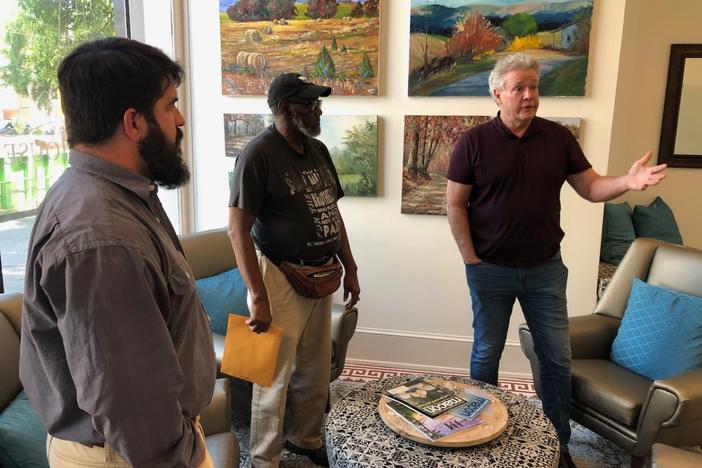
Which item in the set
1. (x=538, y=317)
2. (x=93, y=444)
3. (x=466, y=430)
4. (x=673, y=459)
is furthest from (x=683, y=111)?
(x=93, y=444)

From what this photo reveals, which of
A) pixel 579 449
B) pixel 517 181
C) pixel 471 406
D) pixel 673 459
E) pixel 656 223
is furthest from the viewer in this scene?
pixel 656 223

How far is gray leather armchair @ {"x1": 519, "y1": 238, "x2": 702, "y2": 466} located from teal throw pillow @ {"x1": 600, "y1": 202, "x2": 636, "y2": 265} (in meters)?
0.95

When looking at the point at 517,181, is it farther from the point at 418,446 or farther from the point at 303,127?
the point at 418,446

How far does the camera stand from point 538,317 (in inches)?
83.1

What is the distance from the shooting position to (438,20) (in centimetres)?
281

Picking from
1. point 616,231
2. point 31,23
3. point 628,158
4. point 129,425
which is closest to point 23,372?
point 129,425

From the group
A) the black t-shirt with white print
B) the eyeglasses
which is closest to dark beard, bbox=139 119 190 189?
the black t-shirt with white print

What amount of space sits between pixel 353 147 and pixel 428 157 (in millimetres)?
417

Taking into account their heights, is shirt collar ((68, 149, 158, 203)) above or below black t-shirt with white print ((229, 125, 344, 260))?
above

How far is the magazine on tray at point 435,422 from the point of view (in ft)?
5.02

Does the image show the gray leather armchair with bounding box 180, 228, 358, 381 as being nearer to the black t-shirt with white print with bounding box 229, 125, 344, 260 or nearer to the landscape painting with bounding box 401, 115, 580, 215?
the black t-shirt with white print with bounding box 229, 125, 344, 260

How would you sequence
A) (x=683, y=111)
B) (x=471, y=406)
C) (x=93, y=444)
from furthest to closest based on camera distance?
(x=683, y=111), (x=471, y=406), (x=93, y=444)

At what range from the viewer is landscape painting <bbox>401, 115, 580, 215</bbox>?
290cm

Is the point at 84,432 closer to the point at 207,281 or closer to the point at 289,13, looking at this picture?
the point at 207,281
